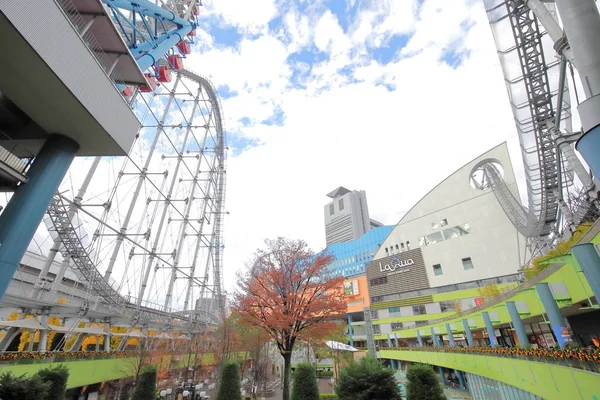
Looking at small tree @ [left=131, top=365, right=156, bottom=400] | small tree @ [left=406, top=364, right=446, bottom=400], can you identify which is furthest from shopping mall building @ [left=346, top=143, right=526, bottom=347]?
small tree @ [left=406, top=364, right=446, bottom=400]

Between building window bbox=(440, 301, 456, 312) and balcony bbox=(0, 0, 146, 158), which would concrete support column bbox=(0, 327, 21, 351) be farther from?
building window bbox=(440, 301, 456, 312)

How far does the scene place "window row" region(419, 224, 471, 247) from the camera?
45.1 m

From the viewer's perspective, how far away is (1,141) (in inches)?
432

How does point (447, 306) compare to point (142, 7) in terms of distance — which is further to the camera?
point (447, 306)

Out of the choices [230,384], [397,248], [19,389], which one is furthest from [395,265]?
[19,389]

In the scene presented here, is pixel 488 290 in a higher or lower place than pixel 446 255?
lower

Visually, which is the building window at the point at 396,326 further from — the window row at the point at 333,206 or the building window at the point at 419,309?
the window row at the point at 333,206

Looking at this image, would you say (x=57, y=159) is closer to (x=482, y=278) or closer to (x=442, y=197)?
(x=482, y=278)

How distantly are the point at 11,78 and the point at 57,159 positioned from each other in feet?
10.0

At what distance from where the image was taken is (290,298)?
1591 centimetres

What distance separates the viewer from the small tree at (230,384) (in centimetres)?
1407

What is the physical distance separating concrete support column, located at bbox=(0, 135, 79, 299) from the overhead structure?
1802 centimetres

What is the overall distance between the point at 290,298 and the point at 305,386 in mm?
4315

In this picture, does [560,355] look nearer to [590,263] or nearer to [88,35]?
[590,263]
